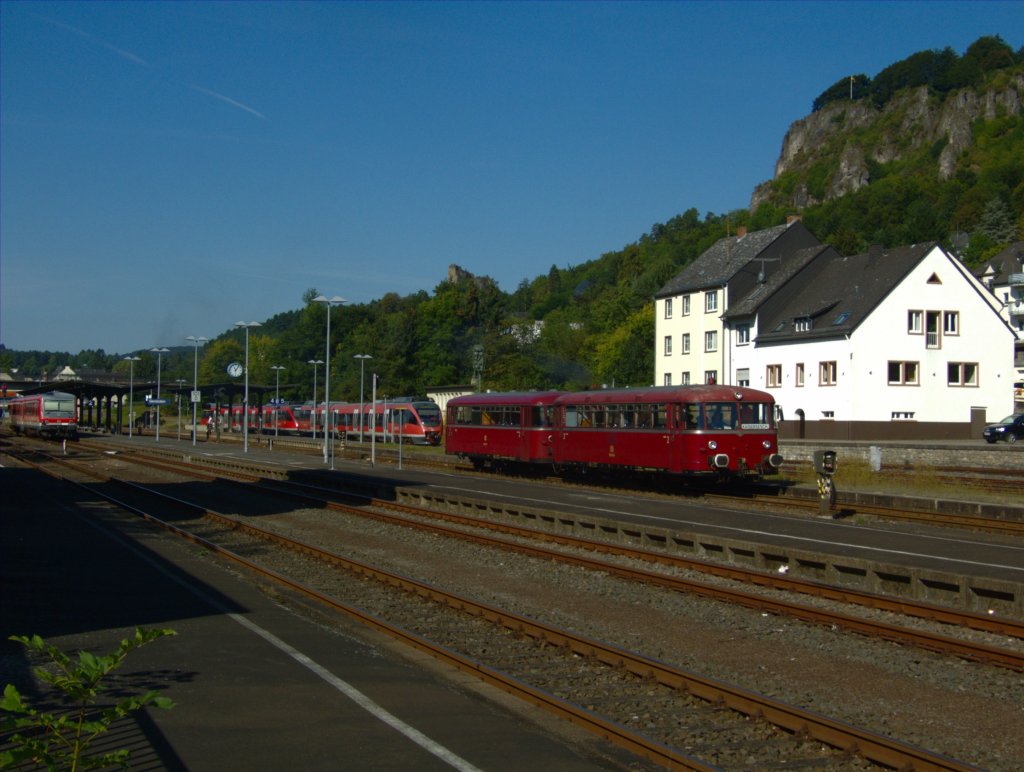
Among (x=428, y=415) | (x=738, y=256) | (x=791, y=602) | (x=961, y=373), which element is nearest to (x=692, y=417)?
(x=791, y=602)

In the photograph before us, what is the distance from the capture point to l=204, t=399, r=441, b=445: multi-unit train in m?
60.4

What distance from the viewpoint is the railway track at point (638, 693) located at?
22.3ft

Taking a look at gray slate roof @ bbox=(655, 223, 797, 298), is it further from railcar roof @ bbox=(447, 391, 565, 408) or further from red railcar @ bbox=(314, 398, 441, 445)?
railcar roof @ bbox=(447, 391, 565, 408)

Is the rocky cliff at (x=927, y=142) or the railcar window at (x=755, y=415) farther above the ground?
the rocky cliff at (x=927, y=142)

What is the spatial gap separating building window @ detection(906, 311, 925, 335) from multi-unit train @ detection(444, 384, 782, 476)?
1025 inches

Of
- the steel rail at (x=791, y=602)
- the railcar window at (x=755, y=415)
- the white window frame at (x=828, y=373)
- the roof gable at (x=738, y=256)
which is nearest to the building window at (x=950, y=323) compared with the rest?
the white window frame at (x=828, y=373)

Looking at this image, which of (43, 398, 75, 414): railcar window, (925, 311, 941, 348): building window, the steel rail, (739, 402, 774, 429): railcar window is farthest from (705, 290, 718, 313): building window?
the steel rail

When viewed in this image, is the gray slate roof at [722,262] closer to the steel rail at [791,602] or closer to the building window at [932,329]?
the building window at [932,329]

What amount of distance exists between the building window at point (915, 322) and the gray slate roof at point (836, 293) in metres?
2.00

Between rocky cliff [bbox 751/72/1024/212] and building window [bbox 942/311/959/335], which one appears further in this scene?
rocky cliff [bbox 751/72/1024/212]

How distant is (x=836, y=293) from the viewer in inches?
2251

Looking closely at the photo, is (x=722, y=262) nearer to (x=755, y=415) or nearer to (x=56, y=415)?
(x=755, y=415)

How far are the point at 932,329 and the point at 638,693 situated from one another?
50.3 metres

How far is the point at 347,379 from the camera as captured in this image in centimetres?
10662
